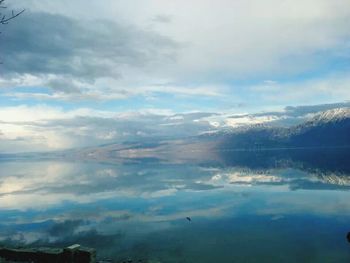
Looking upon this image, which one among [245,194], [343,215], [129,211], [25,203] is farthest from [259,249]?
[25,203]

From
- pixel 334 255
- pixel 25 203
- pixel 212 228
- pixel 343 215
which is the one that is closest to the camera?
pixel 334 255

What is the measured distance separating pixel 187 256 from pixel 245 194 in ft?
159

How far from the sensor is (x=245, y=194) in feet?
293

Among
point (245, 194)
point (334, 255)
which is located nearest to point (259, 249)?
point (334, 255)

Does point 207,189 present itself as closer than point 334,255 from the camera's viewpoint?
No

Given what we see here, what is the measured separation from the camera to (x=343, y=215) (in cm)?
6125

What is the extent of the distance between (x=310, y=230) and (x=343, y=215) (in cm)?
1176

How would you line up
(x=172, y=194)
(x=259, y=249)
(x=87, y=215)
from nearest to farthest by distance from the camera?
(x=259, y=249), (x=87, y=215), (x=172, y=194)

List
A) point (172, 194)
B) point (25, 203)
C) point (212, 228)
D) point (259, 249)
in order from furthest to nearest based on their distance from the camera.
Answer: point (172, 194), point (25, 203), point (212, 228), point (259, 249)

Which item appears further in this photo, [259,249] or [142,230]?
[142,230]

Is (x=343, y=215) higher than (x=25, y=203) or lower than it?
lower

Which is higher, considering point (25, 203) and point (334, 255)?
point (25, 203)

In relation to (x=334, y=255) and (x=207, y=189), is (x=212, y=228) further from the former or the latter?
(x=207, y=189)

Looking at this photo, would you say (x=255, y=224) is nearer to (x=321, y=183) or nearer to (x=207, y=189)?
(x=207, y=189)
